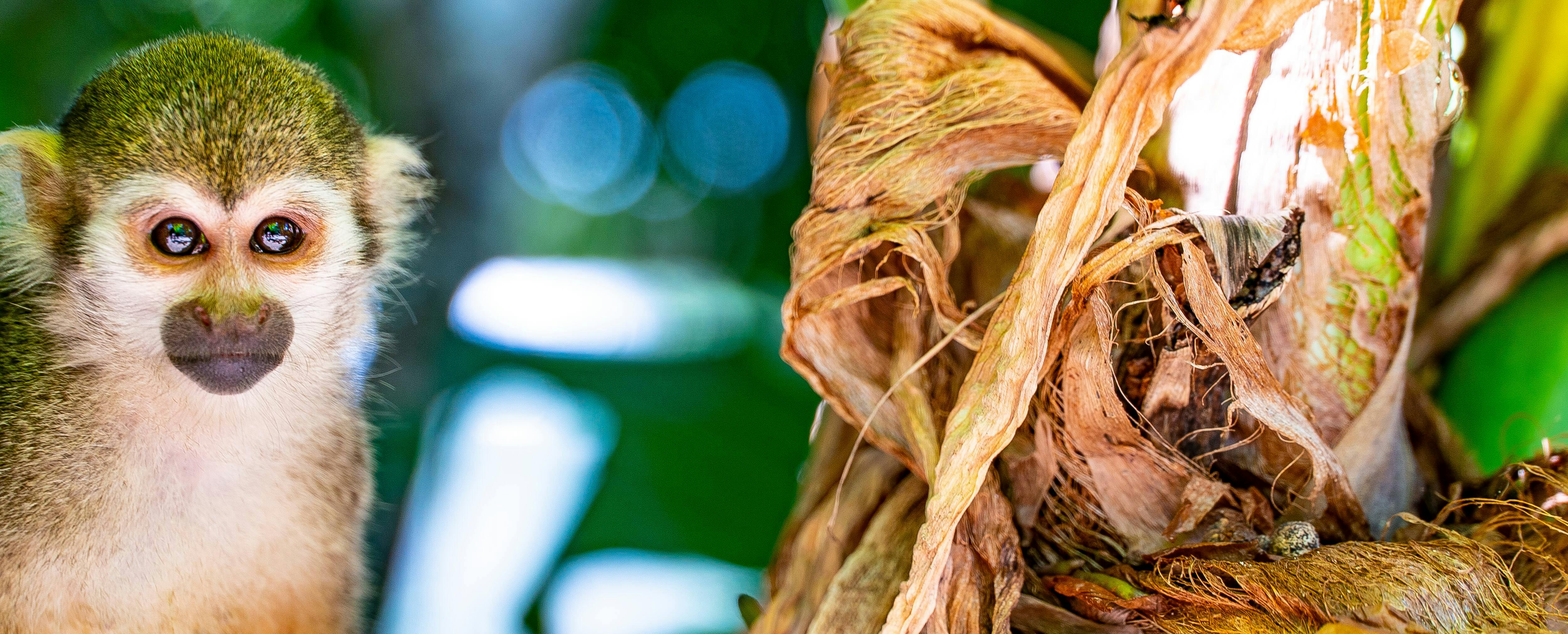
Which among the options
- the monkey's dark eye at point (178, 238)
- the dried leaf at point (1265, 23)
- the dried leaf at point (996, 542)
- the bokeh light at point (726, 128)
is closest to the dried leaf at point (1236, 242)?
the dried leaf at point (1265, 23)

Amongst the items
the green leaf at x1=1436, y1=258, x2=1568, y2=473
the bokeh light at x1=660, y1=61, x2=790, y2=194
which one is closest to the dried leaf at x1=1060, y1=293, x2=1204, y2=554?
the green leaf at x1=1436, y1=258, x2=1568, y2=473

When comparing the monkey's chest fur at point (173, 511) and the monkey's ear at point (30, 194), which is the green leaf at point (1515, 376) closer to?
the monkey's chest fur at point (173, 511)

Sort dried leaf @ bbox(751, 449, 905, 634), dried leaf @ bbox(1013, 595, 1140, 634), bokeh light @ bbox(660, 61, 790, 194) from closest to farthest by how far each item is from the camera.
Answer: dried leaf @ bbox(1013, 595, 1140, 634) < dried leaf @ bbox(751, 449, 905, 634) < bokeh light @ bbox(660, 61, 790, 194)

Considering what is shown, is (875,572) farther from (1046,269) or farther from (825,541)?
(1046,269)

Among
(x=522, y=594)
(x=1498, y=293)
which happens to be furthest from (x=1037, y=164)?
(x=522, y=594)

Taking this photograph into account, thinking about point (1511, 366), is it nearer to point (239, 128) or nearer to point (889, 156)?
point (889, 156)

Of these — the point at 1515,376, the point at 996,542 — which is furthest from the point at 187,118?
the point at 1515,376

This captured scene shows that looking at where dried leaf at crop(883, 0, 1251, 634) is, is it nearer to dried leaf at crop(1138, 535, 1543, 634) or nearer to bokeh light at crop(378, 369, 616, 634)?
dried leaf at crop(1138, 535, 1543, 634)
